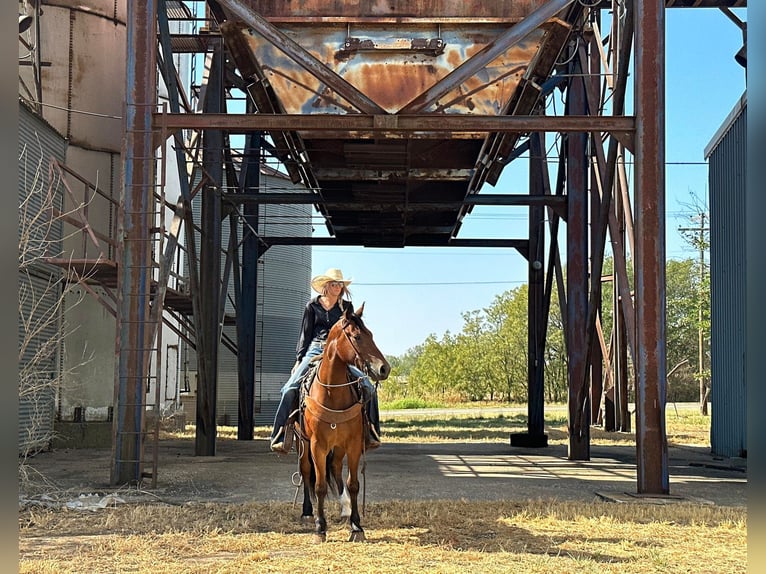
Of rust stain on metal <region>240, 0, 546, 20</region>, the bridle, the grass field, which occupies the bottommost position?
the grass field

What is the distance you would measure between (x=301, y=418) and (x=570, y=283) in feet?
34.0

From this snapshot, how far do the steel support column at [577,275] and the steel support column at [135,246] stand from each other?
29.4 ft

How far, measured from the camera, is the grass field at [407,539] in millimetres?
8008

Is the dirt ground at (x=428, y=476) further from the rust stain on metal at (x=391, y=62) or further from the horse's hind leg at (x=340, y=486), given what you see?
the rust stain on metal at (x=391, y=62)

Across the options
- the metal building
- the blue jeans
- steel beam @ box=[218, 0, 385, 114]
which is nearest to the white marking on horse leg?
the blue jeans

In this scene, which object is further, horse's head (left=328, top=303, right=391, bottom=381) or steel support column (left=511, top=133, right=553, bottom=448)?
steel support column (left=511, top=133, right=553, bottom=448)

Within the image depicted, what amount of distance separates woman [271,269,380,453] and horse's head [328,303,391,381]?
0.94 m

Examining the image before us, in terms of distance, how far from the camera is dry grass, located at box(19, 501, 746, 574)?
26.3ft

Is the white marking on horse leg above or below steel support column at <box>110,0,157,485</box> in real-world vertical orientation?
below

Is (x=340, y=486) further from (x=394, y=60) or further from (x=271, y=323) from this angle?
(x=271, y=323)

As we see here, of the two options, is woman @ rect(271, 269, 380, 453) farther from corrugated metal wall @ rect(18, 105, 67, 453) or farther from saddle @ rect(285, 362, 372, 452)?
corrugated metal wall @ rect(18, 105, 67, 453)

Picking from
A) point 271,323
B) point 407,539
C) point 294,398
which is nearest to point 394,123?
point 294,398

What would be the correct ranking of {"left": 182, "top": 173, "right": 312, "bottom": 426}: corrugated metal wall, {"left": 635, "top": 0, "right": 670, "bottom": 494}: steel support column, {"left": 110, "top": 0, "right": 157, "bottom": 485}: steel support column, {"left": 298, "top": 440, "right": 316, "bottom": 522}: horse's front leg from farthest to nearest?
{"left": 182, "top": 173, "right": 312, "bottom": 426}: corrugated metal wall, {"left": 110, "top": 0, "right": 157, "bottom": 485}: steel support column, {"left": 635, "top": 0, "right": 670, "bottom": 494}: steel support column, {"left": 298, "top": 440, "right": 316, "bottom": 522}: horse's front leg

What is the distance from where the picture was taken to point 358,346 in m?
8.53
